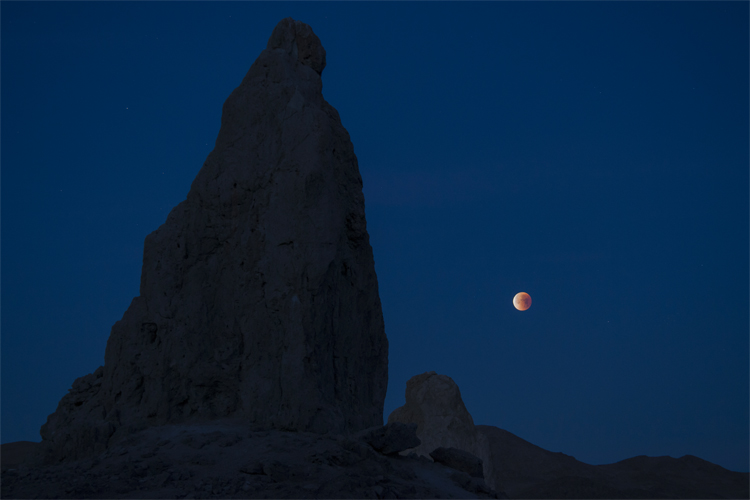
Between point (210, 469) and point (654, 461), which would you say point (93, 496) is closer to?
point (210, 469)

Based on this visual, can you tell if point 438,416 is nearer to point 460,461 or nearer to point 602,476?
point 460,461

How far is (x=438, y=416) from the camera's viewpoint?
2670 cm

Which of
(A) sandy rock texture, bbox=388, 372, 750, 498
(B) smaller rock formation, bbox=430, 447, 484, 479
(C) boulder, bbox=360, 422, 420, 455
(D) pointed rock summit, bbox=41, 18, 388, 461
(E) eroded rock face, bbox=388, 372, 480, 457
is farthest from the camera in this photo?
(A) sandy rock texture, bbox=388, 372, 750, 498

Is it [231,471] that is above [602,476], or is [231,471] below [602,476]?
above

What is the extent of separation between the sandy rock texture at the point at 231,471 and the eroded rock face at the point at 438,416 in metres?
14.6

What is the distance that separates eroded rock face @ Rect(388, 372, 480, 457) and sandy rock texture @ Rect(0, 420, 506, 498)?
14559mm

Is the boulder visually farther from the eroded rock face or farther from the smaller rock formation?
the eroded rock face

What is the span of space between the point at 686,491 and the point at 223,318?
148 feet

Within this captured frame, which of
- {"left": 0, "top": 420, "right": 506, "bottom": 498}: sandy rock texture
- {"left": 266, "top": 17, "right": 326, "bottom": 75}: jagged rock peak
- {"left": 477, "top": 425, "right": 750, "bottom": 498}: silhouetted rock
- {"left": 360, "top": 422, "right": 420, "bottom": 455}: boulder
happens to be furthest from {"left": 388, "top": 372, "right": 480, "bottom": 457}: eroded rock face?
{"left": 477, "top": 425, "right": 750, "bottom": 498}: silhouetted rock

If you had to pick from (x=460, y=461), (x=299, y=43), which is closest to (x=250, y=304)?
(x=460, y=461)

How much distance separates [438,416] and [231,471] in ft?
58.8

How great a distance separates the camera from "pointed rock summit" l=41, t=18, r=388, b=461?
12.0m

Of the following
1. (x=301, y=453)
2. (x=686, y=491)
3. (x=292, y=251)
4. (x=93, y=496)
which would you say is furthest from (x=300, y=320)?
(x=686, y=491)

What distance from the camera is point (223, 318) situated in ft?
42.6
